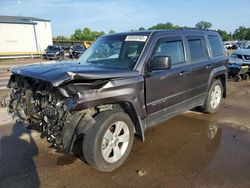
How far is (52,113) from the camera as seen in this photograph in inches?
138

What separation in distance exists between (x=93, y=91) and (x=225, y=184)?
6.95 ft

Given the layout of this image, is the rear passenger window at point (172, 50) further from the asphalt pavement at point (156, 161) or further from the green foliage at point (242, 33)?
the green foliage at point (242, 33)

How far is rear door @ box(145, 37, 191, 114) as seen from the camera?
4371 millimetres

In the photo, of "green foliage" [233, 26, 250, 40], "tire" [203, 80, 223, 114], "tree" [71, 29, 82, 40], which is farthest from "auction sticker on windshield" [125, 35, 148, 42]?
"green foliage" [233, 26, 250, 40]

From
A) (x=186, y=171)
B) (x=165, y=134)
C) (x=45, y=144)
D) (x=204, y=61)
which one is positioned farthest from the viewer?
(x=204, y=61)

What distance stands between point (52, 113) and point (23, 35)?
36568 millimetres

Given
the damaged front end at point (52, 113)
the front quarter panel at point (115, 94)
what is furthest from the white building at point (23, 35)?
the front quarter panel at point (115, 94)

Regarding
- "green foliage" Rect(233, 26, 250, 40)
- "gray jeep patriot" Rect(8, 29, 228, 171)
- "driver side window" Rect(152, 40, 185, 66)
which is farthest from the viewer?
"green foliage" Rect(233, 26, 250, 40)

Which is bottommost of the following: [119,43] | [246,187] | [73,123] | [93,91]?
[246,187]

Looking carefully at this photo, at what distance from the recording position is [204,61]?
5758 millimetres

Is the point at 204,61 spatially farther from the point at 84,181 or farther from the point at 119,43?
the point at 84,181

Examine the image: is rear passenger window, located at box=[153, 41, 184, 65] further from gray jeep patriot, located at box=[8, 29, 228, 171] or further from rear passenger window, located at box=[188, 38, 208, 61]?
rear passenger window, located at box=[188, 38, 208, 61]

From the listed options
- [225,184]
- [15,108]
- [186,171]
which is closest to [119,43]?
[15,108]

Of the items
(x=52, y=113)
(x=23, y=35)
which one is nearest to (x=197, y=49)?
(x=52, y=113)
